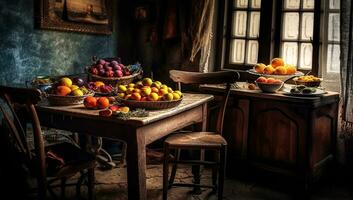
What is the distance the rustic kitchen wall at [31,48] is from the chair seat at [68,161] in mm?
1316

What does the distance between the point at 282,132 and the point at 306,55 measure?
109 cm

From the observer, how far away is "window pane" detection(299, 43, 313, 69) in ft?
14.2

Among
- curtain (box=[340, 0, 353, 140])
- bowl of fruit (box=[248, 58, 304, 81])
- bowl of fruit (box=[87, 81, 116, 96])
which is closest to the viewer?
bowl of fruit (box=[87, 81, 116, 96])

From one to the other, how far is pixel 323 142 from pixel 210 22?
6.26ft

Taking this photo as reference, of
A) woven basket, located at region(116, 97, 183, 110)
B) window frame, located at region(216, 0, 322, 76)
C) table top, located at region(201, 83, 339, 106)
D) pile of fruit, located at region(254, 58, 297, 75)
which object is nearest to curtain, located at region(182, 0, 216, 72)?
window frame, located at region(216, 0, 322, 76)

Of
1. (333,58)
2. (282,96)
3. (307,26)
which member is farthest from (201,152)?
(307,26)

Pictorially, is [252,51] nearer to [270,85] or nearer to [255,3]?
[255,3]

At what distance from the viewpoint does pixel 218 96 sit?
423 cm

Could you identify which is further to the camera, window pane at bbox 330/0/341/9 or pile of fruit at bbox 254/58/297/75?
window pane at bbox 330/0/341/9

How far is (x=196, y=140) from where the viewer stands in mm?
3225

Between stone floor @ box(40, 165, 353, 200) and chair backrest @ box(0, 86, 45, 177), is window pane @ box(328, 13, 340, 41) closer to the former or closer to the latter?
stone floor @ box(40, 165, 353, 200)

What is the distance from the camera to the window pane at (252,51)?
185 inches

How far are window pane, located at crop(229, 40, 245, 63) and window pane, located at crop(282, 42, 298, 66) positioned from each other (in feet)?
1.69

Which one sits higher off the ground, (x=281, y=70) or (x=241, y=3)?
(x=241, y=3)
